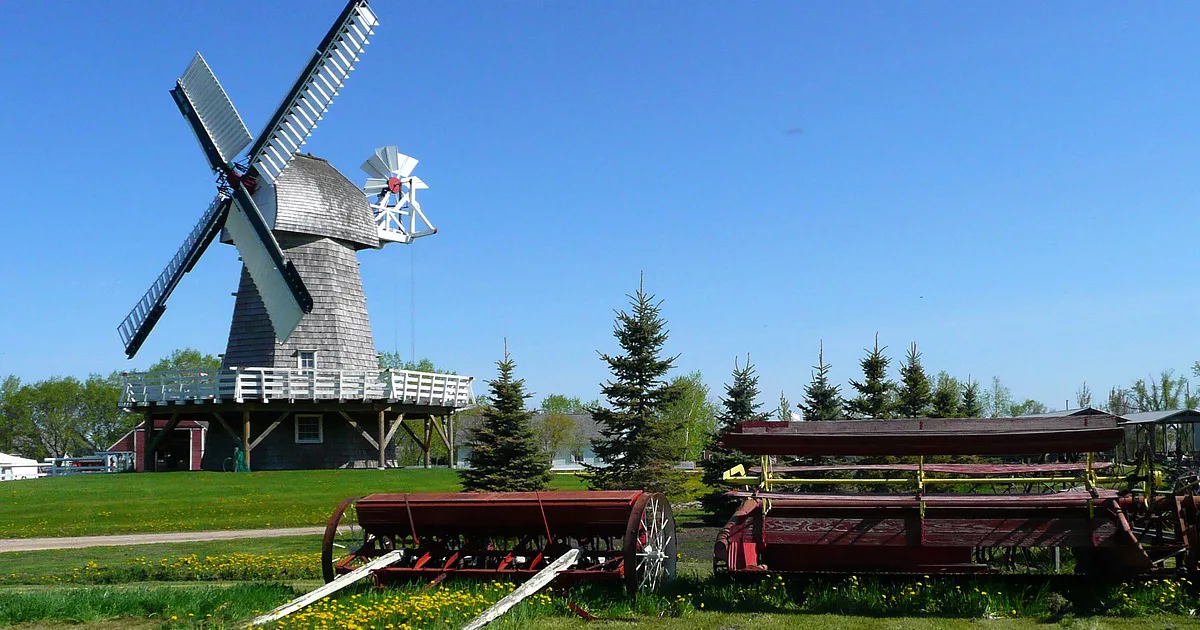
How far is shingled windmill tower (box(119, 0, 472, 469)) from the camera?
41.6m

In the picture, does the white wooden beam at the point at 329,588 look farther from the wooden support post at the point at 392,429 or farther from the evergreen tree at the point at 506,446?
the wooden support post at the point at 392,429

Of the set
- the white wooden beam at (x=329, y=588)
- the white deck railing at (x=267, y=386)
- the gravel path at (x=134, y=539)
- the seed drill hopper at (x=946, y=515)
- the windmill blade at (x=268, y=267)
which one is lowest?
the gravel path at (x=134, y=539)

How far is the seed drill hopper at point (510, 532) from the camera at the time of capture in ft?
39.4

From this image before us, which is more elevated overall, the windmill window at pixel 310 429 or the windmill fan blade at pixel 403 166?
the windmill fan blade at pixel 403 166

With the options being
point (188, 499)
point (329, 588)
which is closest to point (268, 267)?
point (188, 499)

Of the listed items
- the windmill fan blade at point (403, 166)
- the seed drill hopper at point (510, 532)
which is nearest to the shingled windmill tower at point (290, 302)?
the windmill fan blade at point (403, 166)

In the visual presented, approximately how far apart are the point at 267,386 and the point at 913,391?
958 inches

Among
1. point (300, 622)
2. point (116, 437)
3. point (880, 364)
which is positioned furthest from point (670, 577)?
point (116, 437)

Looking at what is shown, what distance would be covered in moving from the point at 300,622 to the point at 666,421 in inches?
621

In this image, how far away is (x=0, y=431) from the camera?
108188 millimetres

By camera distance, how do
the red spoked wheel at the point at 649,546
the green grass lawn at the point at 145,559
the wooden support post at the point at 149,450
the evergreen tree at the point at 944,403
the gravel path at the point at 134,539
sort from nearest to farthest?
the red spoked wheel at the point at 649,546 < the green grass lawn at the point at 145,559 < the gravel path at the point at 134,539 < the evergreen tree at the point at 944,403 < the wooden support post at the point at 149,450

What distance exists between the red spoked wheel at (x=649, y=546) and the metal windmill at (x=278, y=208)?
29214mm

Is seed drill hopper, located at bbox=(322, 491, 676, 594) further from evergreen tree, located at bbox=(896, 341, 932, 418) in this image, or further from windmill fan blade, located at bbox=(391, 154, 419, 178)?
windmill fan blade, located at bbox=(391, 154, 419, 178)

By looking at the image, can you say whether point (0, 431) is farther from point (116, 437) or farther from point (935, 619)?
point (935, 619)
